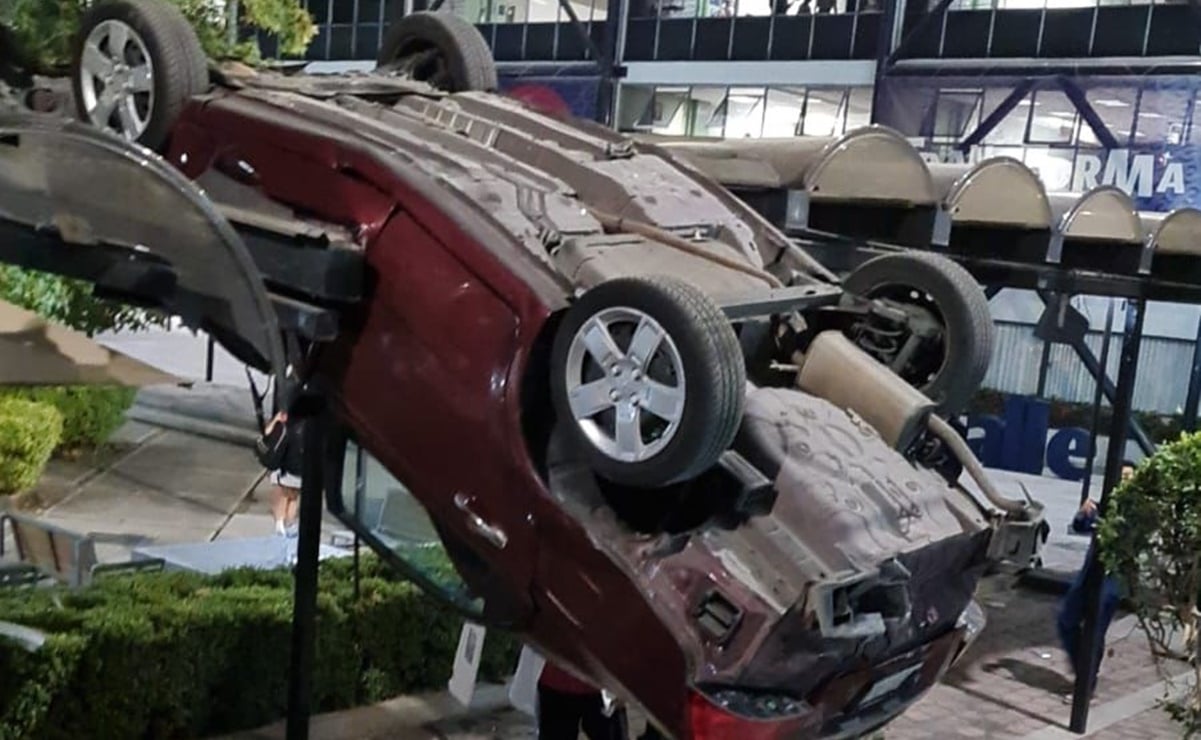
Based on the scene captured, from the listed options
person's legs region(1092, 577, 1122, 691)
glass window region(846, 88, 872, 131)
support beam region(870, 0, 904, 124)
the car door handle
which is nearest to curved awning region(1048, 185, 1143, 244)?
person's legs region(1092, 577, 1122, 691)

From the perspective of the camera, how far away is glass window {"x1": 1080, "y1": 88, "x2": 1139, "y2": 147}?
21938 mm

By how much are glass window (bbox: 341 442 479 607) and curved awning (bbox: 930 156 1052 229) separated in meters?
4.17

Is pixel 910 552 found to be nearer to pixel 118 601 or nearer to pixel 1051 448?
pixel 118 601

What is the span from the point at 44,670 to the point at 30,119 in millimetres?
2808

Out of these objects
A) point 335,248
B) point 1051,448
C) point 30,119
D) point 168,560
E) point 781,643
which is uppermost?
point 30,119

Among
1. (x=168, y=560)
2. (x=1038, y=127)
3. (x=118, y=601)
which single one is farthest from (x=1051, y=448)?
(x=118, y=601)

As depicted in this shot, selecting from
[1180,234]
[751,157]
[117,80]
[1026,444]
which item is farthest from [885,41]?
[117,80]

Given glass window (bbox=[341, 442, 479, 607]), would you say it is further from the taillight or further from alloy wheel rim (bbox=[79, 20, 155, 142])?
alloy wheel rim (bbox=[79, 20, 155, 142])

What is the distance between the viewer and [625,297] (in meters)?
3.45

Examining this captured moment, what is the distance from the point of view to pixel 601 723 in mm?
5699

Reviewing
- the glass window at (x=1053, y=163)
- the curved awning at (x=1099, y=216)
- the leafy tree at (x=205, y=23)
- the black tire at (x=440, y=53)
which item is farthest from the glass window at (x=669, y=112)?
the black tire at (x=440, y=53)

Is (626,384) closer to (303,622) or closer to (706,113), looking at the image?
(303,622)

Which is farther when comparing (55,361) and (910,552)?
(55,361)

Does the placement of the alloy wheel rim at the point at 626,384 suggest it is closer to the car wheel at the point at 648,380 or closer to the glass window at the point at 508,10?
the car wheel at the point at 648,380
